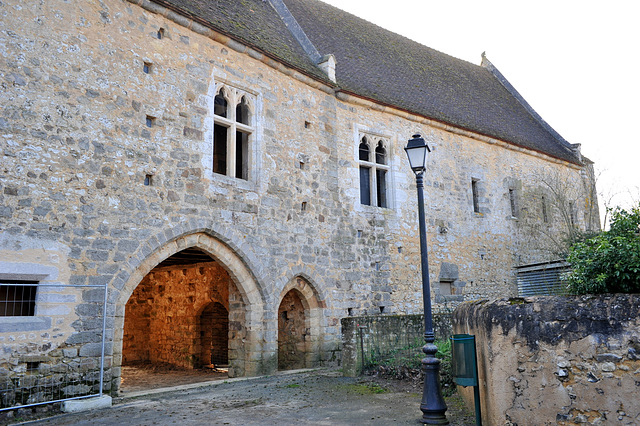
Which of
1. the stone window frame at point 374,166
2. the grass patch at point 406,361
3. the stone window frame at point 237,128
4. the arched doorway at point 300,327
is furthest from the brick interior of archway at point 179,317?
the grass patch at point 406,361

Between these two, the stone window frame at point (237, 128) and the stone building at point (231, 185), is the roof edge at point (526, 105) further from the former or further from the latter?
the stone window frame at point (237, 128)

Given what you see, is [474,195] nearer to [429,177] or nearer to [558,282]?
[429,177]

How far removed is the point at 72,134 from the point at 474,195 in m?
12.3

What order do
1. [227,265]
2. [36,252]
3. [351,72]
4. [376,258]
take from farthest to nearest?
1. [351,72]
2. [376,258]
3. [227,265]
4. [36,252]

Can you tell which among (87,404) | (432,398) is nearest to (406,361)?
(432,398)

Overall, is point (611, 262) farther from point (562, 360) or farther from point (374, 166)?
point (374, 166)

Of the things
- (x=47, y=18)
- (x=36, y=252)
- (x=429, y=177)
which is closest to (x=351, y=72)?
(x=429, y=177)

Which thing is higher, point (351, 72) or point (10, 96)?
point (351, 72)

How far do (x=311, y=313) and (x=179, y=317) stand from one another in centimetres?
413

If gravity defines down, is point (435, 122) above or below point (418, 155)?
above

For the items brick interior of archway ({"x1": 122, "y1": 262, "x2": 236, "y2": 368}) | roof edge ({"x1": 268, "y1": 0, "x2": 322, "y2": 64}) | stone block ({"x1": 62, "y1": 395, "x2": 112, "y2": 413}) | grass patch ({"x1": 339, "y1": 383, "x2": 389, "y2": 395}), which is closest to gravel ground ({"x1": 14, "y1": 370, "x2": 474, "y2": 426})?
grass patch ({"x1": 339, "y1": 383, "x2": 389, "y2": 395})

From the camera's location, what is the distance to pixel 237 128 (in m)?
10.6

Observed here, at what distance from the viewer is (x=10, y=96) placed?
7363mm

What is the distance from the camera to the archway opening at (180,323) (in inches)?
492
